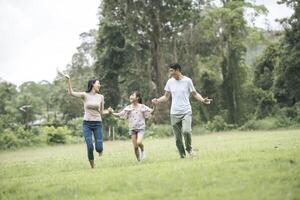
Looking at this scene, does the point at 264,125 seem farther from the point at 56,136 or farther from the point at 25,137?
the point at 25,137

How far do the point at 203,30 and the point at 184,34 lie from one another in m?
3.54

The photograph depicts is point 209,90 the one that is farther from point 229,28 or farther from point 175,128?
point 175,128

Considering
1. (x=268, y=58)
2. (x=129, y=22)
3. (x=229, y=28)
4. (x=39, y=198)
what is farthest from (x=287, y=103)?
(x=39, y=198)

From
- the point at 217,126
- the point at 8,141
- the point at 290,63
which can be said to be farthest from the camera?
the point at 217,126

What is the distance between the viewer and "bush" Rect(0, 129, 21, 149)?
129 ft

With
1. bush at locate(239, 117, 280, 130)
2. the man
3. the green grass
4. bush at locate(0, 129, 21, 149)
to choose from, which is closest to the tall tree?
bush at locate(239, 117, 280, 130)

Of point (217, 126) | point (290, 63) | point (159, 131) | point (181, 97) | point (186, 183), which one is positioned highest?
point (290, 63)

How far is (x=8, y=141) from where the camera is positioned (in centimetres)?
3994

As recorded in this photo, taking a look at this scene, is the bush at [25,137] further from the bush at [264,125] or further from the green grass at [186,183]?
the green grass at [186,183]

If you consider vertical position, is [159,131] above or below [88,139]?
above

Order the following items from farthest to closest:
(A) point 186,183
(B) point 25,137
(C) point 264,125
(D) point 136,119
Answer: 1. (C) point 264,125
2. (B) point 25,137
3. (D) point 136,119
4. (A) point 186,183

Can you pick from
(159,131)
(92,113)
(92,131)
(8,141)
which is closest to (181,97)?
(92,113)

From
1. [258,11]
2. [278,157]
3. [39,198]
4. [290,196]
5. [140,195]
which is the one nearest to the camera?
[290,196]

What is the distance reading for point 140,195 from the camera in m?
7.98
